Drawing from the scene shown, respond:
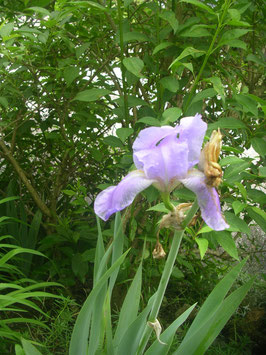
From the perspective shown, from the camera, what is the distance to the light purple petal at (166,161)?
0.69m

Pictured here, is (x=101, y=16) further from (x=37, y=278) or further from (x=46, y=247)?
(x=37, y=278)

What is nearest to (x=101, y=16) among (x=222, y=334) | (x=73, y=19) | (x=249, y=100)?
(x=73, y=19)

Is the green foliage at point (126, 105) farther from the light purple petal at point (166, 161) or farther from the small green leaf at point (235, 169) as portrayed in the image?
the light purple petal at point (166, 161)

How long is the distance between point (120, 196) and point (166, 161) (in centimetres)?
10

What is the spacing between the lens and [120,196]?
2.27 feet

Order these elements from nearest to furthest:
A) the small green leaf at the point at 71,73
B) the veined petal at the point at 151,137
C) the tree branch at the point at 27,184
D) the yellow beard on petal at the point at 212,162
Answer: the yellow beard on petal at the point at 212,162
the veined petal at the point at 151,137
the small green leaf at the point at 71,73
the tree branch at the point at 27,184

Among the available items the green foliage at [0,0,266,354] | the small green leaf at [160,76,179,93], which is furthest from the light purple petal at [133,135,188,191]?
the small green leaf at [160,76,179,93]

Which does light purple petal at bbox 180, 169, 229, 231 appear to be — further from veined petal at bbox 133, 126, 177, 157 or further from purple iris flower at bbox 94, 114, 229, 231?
veined petal at bbox 133, 126, 177, 157

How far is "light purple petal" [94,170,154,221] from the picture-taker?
69 centimetres

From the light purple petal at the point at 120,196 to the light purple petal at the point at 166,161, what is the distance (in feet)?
0.06

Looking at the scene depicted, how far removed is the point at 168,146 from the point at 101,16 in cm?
113

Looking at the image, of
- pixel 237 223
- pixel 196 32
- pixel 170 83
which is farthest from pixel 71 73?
pixel 237 223

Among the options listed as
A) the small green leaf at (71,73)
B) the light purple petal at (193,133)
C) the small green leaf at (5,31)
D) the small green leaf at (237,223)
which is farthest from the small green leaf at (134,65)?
the light purple petal at (193,133)

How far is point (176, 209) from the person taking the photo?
72 cm
